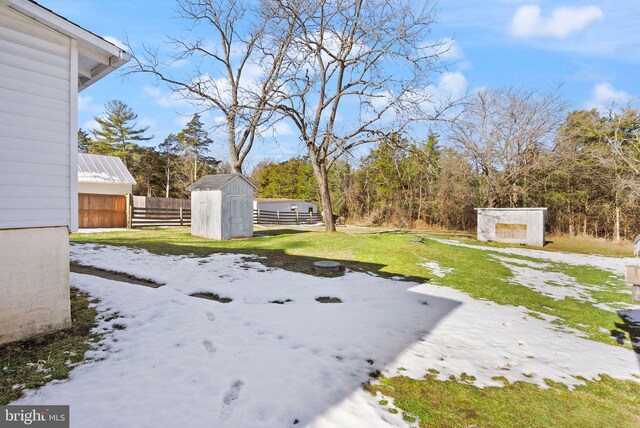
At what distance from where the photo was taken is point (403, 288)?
690cm

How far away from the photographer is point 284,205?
104ft

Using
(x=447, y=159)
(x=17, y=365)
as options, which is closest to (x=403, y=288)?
(x=17, y=365)

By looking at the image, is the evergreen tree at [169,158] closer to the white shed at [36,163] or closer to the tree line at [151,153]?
the tree line at [151,153]

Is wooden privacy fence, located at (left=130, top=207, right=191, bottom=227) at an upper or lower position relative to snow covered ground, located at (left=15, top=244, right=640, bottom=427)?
upper

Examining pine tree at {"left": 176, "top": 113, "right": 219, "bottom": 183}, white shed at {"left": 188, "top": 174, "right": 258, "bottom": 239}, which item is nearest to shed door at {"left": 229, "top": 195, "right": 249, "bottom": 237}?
white shed at {"left": 188, "top": 174, "right": 258, "bottom": 239}

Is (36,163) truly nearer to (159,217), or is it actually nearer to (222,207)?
(222,207)

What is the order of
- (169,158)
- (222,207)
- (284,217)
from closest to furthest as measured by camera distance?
(222,207)
(284,217)
(169,158)

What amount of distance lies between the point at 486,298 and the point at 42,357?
23.7 ft

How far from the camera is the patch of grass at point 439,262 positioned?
6.00m

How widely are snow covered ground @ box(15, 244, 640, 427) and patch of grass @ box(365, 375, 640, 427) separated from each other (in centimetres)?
21

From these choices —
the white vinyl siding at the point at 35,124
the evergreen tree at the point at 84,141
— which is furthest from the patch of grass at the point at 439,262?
the evergreen tree at the point at 84,141

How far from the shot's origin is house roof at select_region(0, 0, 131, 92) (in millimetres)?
3482

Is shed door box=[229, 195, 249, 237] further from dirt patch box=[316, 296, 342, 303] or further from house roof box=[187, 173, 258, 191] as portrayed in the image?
dirt patch box=[316, 296, 342, 303]

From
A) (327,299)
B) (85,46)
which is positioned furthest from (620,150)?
(85,46)
